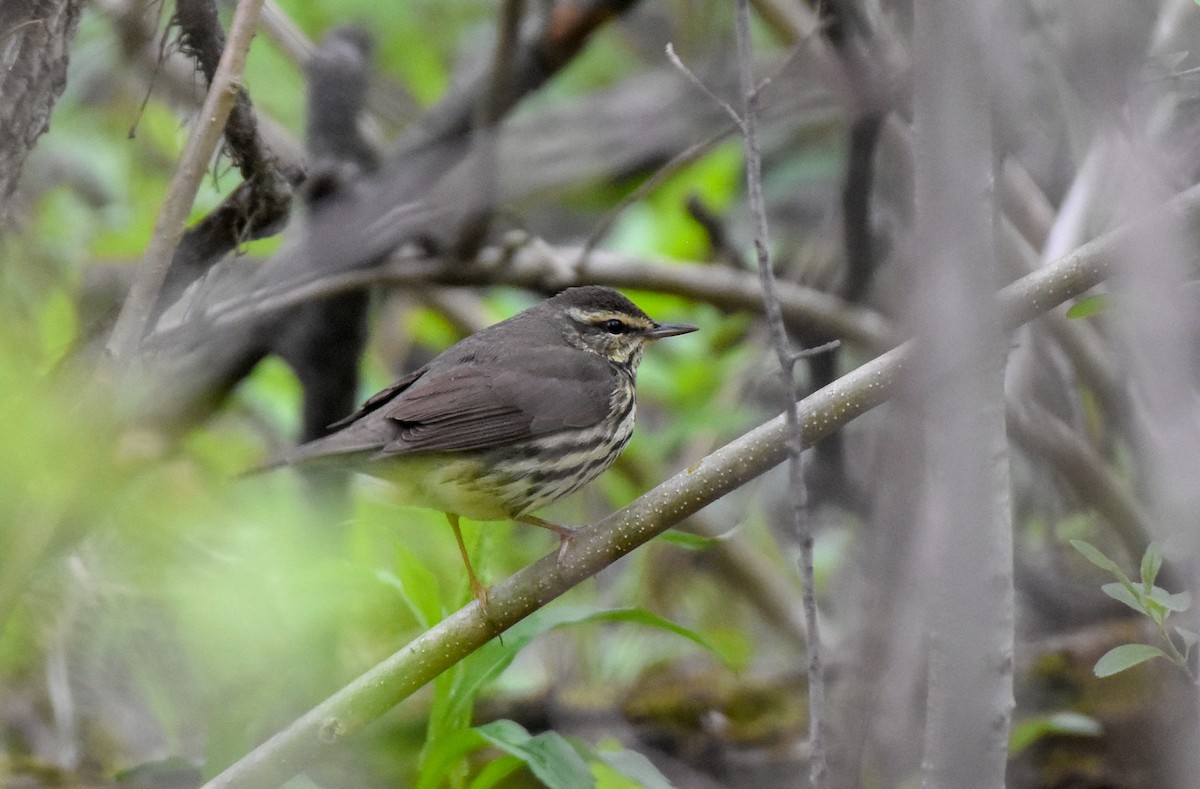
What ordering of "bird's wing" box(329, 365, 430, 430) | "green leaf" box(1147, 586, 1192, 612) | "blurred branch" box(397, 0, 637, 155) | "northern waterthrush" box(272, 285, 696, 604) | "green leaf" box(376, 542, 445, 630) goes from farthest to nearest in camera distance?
"blurred branch" box(397, 0, 637, 155) < "bird's wing" box(329, 365, 430, 430) < "northern waterthrush" box(272, 285, 696, 604) < "green leaf" box(376, 542, 445, 630) < "green leaf" box(1147, 586, 1192, 612)

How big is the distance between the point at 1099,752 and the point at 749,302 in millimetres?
2086

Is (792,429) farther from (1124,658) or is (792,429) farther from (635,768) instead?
(635,768)

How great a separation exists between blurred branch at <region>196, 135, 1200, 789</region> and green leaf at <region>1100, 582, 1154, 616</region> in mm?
559

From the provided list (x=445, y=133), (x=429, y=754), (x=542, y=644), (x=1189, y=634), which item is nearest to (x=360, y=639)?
(x=542, y=644)

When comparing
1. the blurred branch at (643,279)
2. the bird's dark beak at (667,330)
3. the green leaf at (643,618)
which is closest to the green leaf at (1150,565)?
the green leaf at (643,618)

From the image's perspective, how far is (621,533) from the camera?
9.16ft

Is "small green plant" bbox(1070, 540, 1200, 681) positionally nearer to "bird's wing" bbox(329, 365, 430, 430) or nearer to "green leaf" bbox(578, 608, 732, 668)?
"green leaf" bbox(578, 608, 732, 668)

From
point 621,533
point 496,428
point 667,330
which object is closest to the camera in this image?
point 621,533

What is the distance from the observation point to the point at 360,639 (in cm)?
459

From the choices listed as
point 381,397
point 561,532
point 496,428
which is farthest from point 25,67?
point 561,532

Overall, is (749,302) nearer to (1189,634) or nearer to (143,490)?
(143,490)

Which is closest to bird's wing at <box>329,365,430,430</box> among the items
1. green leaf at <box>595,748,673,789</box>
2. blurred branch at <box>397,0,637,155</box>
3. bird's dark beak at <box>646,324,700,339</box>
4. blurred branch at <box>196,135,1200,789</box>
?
Result: bird's dark beak at <box>646,324,700,339</box>

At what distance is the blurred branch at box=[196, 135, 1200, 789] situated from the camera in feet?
8.22

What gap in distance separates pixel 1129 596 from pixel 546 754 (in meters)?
1.27
